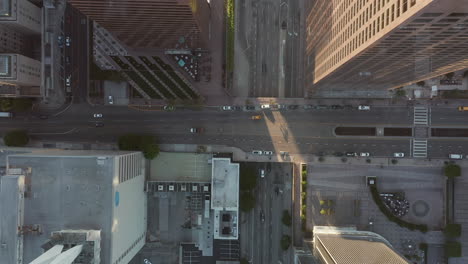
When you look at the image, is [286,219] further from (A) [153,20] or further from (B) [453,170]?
(A) [153,20]

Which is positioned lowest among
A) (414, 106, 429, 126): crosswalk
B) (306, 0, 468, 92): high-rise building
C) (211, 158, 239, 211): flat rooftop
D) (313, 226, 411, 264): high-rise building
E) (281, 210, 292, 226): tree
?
(313, 226, 411, 264): high-rise building

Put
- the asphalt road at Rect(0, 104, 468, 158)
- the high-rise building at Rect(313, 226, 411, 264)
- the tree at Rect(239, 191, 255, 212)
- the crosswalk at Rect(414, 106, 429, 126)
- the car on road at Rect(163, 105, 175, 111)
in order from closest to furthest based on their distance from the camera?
the high-rise building at Rect(313, 226, 411, 264), the tree at Rect(239, 191, 255, 212), the crosswalk at Rect(414, 106, 429, 126), the car on road at Rect(163, 105, 175, 111), the asphalt road at Rect(0, 104, 468, 158)

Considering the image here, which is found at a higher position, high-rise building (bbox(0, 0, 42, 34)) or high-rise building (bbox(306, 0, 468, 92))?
high-rise building (bbox(0, 0, 42, 34))

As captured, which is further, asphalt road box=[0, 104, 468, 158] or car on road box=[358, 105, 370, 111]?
asphalt road box=[0, 104, 468, 158]

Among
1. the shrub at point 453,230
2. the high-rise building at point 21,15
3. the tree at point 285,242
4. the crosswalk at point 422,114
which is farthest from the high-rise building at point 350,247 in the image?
the high-rise building at point 21,15

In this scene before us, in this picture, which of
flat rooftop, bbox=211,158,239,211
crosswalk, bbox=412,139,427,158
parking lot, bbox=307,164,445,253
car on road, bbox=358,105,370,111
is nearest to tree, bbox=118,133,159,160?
flat rooftop, bbox=211,158,239,211

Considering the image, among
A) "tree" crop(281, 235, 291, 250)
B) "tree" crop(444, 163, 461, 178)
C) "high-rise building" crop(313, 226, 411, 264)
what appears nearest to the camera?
"high-rise building" crop(313, 226, 411, 264)

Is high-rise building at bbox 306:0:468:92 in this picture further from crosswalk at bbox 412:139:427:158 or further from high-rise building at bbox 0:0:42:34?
high-rise building at bbox 0:0:42:34
